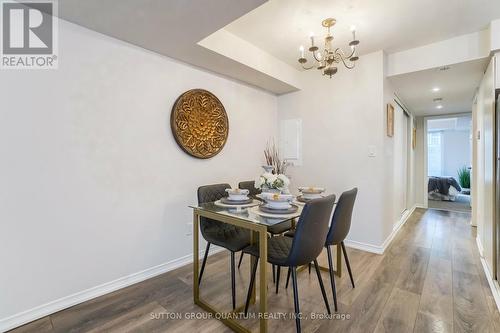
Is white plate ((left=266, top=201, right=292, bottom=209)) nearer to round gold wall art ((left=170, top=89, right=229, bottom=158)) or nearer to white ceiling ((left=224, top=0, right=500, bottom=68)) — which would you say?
round gold wall art ((left=170, top=89, right=229, bottom=158))

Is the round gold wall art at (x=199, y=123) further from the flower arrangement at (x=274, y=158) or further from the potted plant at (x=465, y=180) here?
the potted plant at (x=465, y=180)

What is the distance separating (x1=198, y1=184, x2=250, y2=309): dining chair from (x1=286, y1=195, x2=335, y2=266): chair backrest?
53 centimetres

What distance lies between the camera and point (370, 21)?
7.30 feet

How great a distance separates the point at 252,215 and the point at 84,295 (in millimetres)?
1531

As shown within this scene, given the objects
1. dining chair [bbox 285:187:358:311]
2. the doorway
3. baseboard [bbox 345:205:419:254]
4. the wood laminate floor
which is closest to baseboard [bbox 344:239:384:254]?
baseboard [bbox 345:205:419:254]

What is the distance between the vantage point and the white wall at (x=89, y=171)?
5.32 feet

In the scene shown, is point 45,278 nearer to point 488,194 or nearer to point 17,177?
point 17,177

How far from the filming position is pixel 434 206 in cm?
551

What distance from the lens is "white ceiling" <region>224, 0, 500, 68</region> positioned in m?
1.99

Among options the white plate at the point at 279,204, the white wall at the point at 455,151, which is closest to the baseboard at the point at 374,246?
the white plate at the point at 279,204

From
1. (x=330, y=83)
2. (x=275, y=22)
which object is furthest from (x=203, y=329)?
(x=330, y=83)

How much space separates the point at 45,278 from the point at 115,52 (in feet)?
6.13

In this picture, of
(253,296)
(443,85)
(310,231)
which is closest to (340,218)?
(310,231)

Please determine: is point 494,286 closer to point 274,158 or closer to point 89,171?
point 274,158
